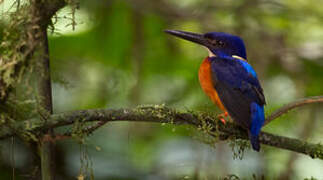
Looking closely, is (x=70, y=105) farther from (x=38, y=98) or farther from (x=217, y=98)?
(x=38, y=98)

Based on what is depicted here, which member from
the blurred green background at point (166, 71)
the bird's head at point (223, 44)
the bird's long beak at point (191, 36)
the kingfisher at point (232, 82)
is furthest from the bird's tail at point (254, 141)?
the blurred green background at point (166, 71)

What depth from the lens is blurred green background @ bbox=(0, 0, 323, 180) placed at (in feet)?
14.8

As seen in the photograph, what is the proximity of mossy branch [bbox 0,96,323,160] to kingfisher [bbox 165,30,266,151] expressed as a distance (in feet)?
0.60

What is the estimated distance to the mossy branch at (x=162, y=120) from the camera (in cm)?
194

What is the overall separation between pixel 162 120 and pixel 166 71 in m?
3.08

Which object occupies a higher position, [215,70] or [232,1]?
[232,1]

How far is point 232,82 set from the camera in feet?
10.4

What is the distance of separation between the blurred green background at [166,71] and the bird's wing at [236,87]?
1018 mm

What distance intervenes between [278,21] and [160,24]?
4.96 ft

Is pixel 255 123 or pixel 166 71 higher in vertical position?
pixel 166 71

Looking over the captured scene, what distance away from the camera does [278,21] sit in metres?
5.93

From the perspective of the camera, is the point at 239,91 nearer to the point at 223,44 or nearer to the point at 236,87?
the point at 236,87

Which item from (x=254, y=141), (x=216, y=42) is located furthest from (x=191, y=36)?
(x=254, y=141)

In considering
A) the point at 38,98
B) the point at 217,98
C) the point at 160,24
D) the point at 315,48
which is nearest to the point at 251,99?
the point at 217,98
